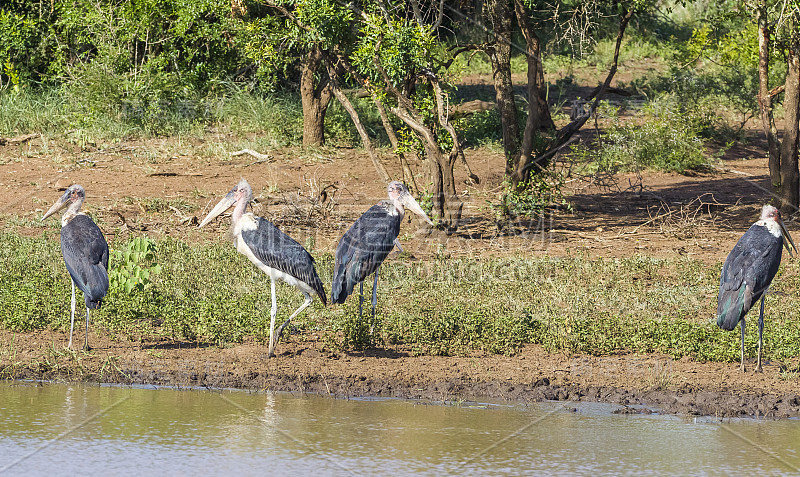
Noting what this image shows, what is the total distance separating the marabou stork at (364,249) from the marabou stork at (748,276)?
2427mm

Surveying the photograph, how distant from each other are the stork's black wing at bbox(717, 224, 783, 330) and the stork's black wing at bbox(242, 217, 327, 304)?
2706mm

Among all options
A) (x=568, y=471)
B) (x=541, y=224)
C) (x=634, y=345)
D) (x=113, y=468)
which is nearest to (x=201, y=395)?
(x=113, y=468)

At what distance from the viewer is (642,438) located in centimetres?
543

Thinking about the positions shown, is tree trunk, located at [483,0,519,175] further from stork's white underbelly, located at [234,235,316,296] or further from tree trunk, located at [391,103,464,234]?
stork's white underbelly, located at [234,235,316,296]

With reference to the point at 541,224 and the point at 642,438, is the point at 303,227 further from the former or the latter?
the point at 642,438

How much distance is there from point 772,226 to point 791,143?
17.2ft

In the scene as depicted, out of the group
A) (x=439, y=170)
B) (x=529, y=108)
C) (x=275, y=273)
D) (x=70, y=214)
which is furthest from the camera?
(x=529, y=108)

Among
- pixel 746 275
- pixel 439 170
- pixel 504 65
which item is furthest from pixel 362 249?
pixel 504 65

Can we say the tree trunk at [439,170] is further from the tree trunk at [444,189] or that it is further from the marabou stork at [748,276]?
the marabou stork at [748,276]

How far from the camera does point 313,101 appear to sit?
15.1 meters

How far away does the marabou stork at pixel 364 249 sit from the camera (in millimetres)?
7281

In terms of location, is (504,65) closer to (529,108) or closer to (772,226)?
(529,108)

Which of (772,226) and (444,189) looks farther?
(444,189)

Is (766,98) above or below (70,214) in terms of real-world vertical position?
above
